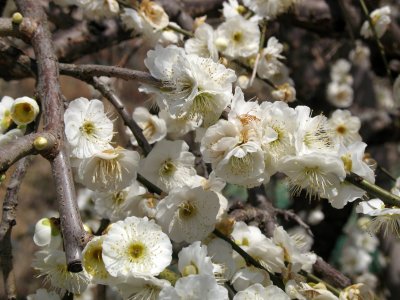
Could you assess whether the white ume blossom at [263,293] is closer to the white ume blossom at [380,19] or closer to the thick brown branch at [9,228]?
the thick brown branch at [9,228]

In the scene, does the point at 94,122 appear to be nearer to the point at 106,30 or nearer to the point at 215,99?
the point at 215,99

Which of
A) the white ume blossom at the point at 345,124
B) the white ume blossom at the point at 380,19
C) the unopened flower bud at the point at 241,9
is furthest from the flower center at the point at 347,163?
the white ume blossom at the point at 380,19

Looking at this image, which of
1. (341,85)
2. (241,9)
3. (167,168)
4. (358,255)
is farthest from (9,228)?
(358,255)

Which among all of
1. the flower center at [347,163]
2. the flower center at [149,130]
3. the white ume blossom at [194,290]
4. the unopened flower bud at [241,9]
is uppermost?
the flower center at [347,163]

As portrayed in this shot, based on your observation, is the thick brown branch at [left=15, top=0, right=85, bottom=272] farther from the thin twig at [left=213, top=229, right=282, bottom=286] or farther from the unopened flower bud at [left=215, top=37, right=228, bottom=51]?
the unopened flower bud at [left=215, top=37, right=228, bottom=51]

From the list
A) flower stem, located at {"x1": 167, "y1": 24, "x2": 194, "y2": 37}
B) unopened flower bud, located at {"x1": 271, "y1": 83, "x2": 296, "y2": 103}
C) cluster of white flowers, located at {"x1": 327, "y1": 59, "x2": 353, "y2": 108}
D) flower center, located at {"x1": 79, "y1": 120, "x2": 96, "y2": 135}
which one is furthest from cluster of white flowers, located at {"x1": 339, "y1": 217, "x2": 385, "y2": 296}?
flower center, located at {"x1": 79, "y1": 120, "x2": 96, "y2": 135}

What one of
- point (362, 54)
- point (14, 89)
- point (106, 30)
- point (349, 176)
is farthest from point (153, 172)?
point (14, 89)

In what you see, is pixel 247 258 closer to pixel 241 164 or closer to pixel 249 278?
pixel 249 278
